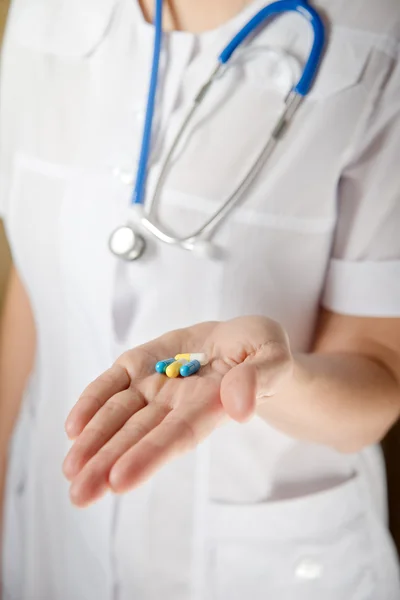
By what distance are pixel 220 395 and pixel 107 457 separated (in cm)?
7

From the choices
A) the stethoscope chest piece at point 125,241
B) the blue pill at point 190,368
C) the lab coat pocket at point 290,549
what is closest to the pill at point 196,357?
the blue pill at point 190,368

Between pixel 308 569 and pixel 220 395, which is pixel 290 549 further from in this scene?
pixel 220 395

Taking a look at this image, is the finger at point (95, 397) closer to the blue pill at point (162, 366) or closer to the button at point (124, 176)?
the blue pill at point (162, 366)

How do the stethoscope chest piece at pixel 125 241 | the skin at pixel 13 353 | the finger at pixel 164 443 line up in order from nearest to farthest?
the finger at pixel 164 443 < the stethoscope chest piece at pixel 125 241 < the skin at pixel 13 353

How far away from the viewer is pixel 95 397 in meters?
0.33

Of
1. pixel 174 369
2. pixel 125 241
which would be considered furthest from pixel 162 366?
pixel 125 241

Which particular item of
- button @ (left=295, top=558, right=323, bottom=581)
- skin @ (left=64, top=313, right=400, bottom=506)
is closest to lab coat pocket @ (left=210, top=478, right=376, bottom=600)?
button @ (left=295, top=558, right=323, bottom=581)

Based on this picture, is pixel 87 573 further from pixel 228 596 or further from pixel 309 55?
pixel 309 55

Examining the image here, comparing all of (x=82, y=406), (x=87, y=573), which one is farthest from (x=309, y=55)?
(x=87, y=573)

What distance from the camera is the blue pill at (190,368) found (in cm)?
34

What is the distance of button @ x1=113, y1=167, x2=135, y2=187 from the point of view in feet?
1.56

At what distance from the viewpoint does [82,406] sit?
32 centimetres

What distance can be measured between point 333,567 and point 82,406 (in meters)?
0.36

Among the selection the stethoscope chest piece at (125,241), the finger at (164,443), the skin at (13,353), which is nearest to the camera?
the finger at (164,443)
